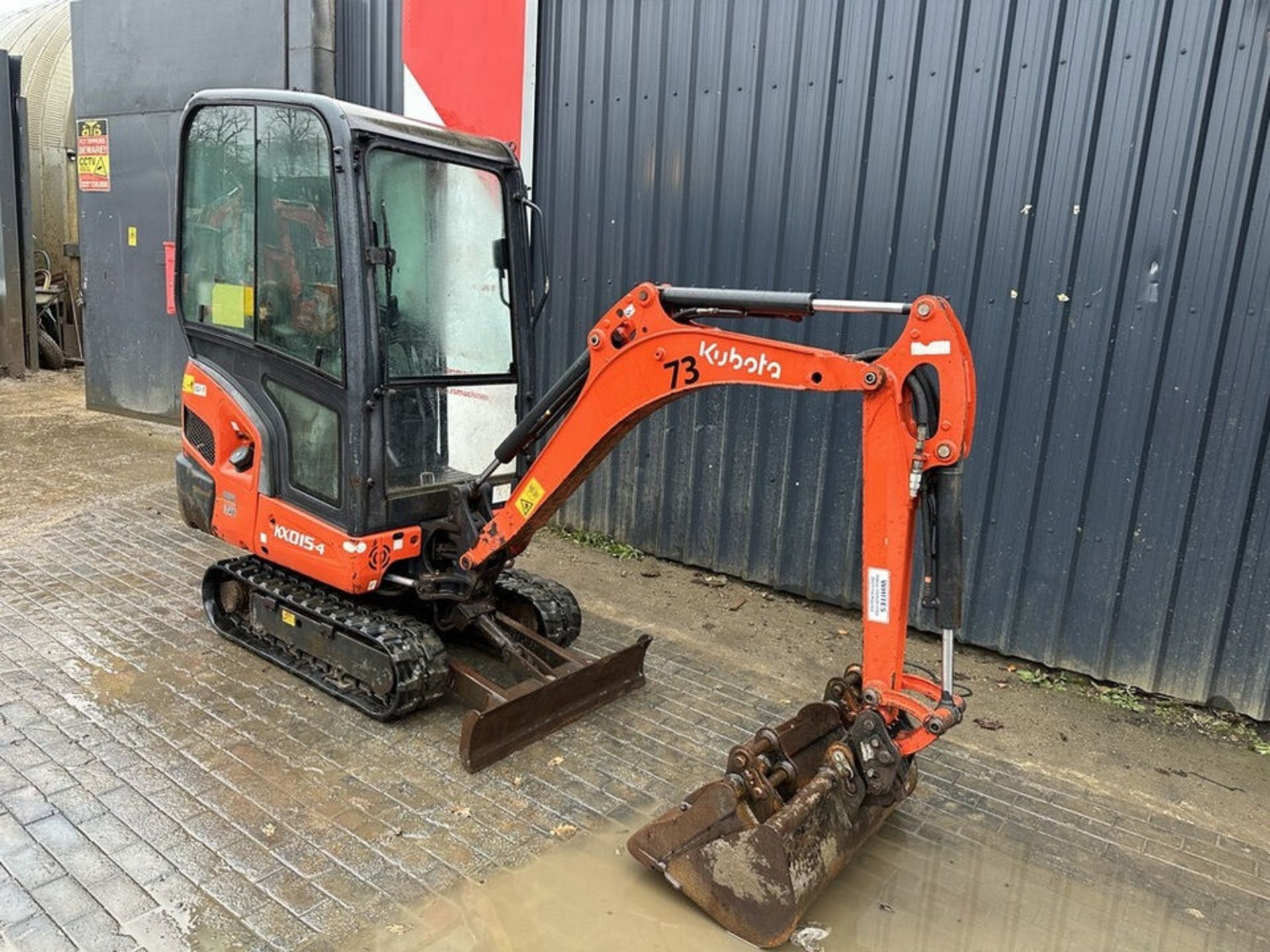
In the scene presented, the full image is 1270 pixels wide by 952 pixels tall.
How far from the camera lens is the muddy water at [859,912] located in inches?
112

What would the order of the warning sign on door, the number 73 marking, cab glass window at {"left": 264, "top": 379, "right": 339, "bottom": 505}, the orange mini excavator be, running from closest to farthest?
the orange mini excavator, the number 73 marking, cab glass window at {"left": 264, "top": 379, "right": 339, "bottom": 505}, the warning sign on door

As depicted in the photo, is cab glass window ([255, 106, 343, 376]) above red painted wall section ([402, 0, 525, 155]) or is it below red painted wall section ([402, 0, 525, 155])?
below

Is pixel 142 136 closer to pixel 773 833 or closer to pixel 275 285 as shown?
pixel 275 285

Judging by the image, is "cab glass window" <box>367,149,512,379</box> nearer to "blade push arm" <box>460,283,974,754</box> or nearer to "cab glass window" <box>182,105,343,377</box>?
"cab glass window" <box>182,105,343,377</box>

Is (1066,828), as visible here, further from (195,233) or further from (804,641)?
(195,233)

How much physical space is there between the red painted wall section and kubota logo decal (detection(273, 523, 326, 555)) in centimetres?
348

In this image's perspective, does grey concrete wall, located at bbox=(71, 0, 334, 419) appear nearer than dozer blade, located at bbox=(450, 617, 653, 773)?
No

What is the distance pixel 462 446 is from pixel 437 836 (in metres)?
1.79

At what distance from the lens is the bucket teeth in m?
2.83

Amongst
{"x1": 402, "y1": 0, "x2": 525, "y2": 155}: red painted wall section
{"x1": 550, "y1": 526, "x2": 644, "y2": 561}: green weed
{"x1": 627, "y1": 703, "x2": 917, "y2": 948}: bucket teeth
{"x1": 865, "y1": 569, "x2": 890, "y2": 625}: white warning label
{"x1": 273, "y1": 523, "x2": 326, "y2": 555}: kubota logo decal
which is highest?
{"x1": 402, "y1": 0, "x2": 525, "y2": 155}: red painted wall section

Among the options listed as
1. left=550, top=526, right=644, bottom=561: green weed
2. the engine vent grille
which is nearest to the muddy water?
the engine vent grille

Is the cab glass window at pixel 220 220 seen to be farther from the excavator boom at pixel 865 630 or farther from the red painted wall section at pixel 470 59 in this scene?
the red painted wall section at pixel 470 59

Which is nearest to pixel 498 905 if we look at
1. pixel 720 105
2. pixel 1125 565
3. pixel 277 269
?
pixel 277 269

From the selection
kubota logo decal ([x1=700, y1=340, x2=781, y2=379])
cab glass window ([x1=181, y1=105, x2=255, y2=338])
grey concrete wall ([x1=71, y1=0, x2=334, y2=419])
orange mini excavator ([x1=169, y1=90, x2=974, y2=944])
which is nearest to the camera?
orange mini excavator ([x1=169, y1=90, x2=974, y2=944])
